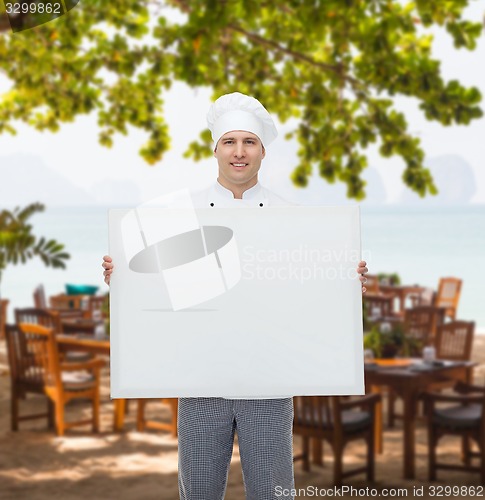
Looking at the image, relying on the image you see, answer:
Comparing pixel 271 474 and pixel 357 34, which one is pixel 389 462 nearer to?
pixel 357 34

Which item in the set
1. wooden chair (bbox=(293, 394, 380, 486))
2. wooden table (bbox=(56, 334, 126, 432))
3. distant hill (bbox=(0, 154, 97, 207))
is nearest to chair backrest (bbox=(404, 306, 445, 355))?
wooden table (bbox=(56, 334, 126, 432))

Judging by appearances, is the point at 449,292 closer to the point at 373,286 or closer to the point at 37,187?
the point at 373,286

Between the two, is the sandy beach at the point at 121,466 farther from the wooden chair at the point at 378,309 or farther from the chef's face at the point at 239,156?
the chef's face at the point at 239,156

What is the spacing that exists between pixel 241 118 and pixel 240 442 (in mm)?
950

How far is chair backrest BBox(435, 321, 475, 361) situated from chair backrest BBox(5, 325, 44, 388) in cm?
335

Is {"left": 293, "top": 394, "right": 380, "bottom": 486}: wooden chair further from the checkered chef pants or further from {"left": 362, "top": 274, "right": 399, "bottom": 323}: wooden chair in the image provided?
{"left": 362, "top": 274, "right": 399, "bottom": 323}: wooden chair

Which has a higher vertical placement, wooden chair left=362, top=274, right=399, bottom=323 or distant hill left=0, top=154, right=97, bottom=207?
distant hill left=0, top=154, right=97, bottom=207

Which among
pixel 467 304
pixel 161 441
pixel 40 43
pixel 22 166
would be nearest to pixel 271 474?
pixel 161 441

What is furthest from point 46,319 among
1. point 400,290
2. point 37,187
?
point 37,187

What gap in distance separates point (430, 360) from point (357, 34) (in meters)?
2.41

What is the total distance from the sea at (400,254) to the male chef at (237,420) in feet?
78.7

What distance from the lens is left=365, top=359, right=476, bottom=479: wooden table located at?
18.5 feet

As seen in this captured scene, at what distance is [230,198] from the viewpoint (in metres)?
2.59

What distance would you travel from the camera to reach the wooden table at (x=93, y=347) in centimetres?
694
